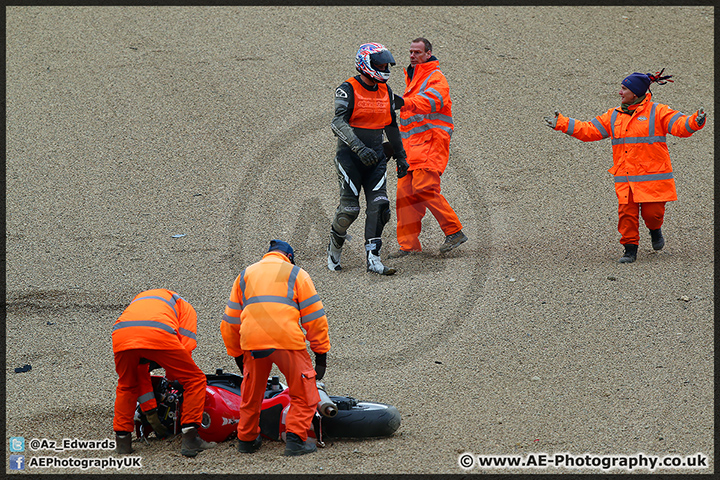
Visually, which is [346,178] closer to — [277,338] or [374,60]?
[374,60]

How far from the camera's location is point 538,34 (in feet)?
47.5

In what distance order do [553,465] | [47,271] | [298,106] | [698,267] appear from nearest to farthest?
[553,465] → [698,267] → [47,271] → [298,106]

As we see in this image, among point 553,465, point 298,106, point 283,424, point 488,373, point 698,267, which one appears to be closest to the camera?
point 553,465

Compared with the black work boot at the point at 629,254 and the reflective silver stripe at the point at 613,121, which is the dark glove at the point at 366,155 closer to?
the reflective silver stripe at the point at 613,121

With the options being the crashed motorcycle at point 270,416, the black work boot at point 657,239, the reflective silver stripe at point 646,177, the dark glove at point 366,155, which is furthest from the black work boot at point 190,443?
the black work boot at point 657,239

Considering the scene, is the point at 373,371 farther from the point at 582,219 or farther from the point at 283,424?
the point at 582,219

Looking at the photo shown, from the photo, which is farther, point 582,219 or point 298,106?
point 298,106

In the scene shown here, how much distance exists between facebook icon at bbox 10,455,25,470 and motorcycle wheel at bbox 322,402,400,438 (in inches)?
82.2

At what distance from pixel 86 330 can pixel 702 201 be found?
8.14 metres

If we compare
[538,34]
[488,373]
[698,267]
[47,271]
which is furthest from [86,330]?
[538,34]

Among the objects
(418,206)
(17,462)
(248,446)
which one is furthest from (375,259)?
(17,462)

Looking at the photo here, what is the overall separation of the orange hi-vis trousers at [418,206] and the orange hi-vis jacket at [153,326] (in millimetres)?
3964

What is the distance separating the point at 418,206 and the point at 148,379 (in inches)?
171

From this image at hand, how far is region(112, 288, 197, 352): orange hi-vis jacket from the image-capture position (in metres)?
4.91
